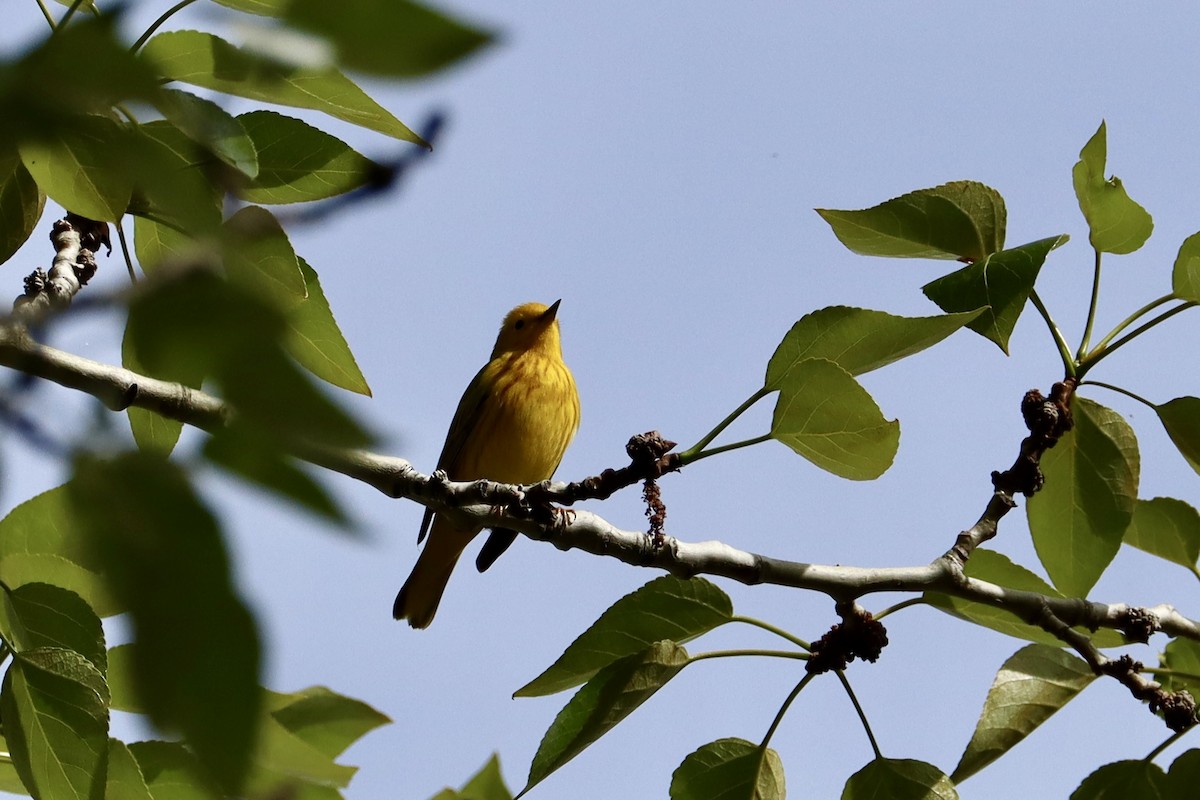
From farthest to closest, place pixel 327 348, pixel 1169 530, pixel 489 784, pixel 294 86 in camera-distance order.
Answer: pixel 1169 530
pixel 327 348
pixel 294 86
pixel 489 784

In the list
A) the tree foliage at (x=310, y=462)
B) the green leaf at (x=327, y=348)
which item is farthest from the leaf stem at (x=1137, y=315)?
the green leaf at (x=327, y=348)

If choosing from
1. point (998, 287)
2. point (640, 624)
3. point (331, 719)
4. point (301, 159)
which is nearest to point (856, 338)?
point (998, 287)

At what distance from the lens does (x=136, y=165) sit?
47 cm

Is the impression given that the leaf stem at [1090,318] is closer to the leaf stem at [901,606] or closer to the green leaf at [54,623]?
the leaf stem at [901,606]

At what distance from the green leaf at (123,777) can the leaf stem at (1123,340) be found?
2331 mm

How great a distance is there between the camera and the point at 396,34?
17.0 inches

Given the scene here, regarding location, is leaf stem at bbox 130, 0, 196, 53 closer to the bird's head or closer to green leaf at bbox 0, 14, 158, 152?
green leaf at bbox 0, 14, 158, 152

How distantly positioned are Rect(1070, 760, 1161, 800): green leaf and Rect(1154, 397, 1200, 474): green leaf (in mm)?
799

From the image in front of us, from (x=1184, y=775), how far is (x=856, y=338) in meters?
1.38

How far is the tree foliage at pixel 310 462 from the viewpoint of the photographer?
426 millimetres

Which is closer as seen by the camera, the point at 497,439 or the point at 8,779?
the point at 8,779

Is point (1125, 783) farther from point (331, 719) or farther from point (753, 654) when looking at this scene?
point (331, 719)

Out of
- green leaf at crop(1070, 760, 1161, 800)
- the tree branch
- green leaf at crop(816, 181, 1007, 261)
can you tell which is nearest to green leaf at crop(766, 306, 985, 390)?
the tree branch

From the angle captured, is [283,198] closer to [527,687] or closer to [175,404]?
[175,404]
